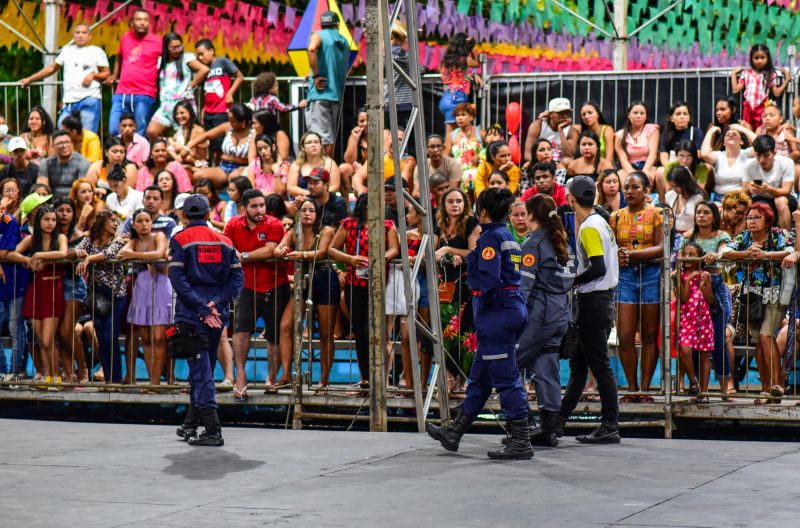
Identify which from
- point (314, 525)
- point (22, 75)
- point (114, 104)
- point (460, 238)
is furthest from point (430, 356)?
point (22, 75)

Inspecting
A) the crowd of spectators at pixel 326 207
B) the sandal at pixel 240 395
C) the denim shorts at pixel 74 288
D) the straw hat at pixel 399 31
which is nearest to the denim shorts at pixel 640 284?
the crowd of spectators at pixel 326 207

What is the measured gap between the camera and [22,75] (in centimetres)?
2589

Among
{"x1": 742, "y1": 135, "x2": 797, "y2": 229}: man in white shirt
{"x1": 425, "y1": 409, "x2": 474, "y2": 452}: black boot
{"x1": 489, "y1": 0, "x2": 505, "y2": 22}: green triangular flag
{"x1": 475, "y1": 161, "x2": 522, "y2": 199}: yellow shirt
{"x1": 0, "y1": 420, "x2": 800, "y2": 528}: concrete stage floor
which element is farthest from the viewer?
{"x1": 489, "y1": 0, "x2": 505, "y2": 22}: green triangular flag

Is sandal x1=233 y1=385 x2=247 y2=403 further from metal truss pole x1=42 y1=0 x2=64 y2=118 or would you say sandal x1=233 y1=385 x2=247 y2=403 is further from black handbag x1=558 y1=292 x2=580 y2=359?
metal truss pole x1=42 y1=0 x2=64 y2=118

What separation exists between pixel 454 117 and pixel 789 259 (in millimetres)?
6383

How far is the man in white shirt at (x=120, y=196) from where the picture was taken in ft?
51.7

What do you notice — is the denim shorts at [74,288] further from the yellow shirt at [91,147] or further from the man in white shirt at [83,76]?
the man in white shirt at [83,76]

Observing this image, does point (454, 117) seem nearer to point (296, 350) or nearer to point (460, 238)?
point (460, 238)

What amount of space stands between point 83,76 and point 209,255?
9392 millimetres

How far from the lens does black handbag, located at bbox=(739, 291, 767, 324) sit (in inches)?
465

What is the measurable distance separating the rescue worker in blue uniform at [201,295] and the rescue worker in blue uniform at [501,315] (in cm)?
201

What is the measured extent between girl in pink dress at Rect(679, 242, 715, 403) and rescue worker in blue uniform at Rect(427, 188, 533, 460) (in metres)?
2.84

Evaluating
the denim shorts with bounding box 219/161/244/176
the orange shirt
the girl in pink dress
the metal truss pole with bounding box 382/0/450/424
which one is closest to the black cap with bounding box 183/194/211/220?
the metal truss pole with bounding box 382/0/450/424

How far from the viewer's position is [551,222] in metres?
9.91
